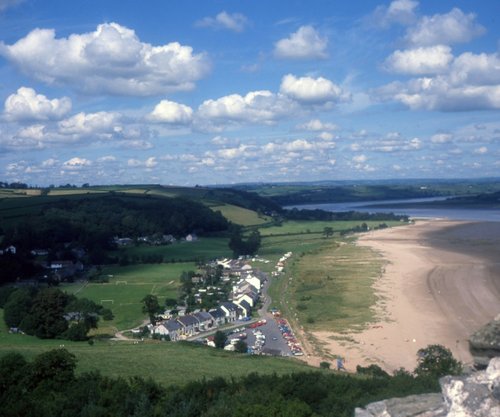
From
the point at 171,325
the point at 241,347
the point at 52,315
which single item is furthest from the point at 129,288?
the point at 241,347

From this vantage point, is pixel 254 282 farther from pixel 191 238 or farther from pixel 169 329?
pixel 191 238

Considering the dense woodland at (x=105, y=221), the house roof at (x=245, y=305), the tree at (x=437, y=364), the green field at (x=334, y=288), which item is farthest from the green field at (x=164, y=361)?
the dense woodland at (x=105, y=221)

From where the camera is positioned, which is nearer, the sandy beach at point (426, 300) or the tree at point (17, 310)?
the sandy beach at point (426, 300)

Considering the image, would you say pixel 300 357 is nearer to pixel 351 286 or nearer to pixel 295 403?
pixel 295 403

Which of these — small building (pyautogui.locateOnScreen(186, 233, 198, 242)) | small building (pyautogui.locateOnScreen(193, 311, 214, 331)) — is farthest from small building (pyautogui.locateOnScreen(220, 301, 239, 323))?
small building (pyautogui.locateOnScreen(186, 233, 198, 242))

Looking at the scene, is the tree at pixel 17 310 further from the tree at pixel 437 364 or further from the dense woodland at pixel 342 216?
the dense woodland at pixel 342 216

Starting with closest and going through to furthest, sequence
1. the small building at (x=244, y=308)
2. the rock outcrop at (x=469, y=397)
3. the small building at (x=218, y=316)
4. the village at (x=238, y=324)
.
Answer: the rock outcrop at (x=469, y=397)
the village at (x=238, y=324)
the small building at (x=218, y=316)
the small building at (x=244, y=308)
